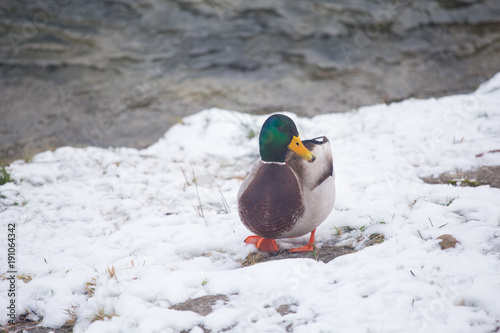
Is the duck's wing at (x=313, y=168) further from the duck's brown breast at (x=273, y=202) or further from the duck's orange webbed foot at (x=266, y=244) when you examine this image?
the duck's orange webbed foot at (x=266, y=244)

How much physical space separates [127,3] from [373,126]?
5.81 m

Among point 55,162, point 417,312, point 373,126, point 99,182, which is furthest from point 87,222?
point 373,126

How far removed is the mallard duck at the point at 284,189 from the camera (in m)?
2.53

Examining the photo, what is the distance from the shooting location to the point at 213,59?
7738 millimetres

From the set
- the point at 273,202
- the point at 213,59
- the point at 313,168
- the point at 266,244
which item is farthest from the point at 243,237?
the point at 213,59

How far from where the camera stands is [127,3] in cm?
826

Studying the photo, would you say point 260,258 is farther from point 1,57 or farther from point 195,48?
point 1,57

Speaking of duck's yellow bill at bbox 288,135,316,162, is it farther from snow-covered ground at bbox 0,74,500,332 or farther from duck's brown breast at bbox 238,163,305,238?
snow-covered ground at bbox 0,74,500,332

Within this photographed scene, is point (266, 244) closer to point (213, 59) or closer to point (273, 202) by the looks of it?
point (273, 202)

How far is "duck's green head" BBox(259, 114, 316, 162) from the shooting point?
2617mm

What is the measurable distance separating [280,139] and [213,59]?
Answer: 5500mm

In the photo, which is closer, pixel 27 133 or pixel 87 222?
pixel 87 222

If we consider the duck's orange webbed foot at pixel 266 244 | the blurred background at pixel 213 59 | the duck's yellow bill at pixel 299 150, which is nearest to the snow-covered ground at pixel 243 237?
the duck's orange webbed foot at pixel 266 244

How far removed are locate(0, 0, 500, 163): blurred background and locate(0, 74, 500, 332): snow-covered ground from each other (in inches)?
74.9
